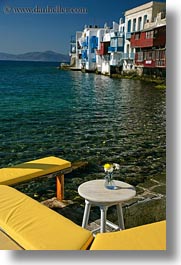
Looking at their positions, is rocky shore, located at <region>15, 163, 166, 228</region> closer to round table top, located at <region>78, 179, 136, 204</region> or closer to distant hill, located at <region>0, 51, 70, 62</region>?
round table top, located at <region>78, 179, 136, 204</region>

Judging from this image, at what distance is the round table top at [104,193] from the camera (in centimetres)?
234

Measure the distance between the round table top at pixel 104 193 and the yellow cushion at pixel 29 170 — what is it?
698 millimetres

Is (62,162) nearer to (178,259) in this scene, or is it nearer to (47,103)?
(178,259)

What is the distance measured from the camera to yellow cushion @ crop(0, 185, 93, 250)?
191cm

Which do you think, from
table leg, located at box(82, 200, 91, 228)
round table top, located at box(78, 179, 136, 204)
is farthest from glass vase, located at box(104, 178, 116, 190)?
table leg, located at box(82, 200, 91, 228)

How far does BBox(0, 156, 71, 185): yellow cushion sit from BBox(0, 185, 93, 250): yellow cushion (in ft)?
1.98

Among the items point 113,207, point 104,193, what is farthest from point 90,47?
point 104,193

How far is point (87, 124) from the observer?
6.23 m

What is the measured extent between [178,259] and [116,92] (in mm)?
4537

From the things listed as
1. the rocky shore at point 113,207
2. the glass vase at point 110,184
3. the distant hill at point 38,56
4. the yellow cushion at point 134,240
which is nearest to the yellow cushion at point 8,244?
the yellow cushion at point 134,240

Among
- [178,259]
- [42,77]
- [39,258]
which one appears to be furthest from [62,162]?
[42,77]

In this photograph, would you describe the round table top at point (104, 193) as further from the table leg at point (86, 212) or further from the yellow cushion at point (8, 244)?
the yellow cushion at point (8, 244)

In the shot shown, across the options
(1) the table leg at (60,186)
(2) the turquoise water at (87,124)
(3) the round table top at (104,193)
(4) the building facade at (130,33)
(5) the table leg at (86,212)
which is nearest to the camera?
(3) the round table top at (104,193)

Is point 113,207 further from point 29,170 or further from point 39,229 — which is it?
point 39,229
